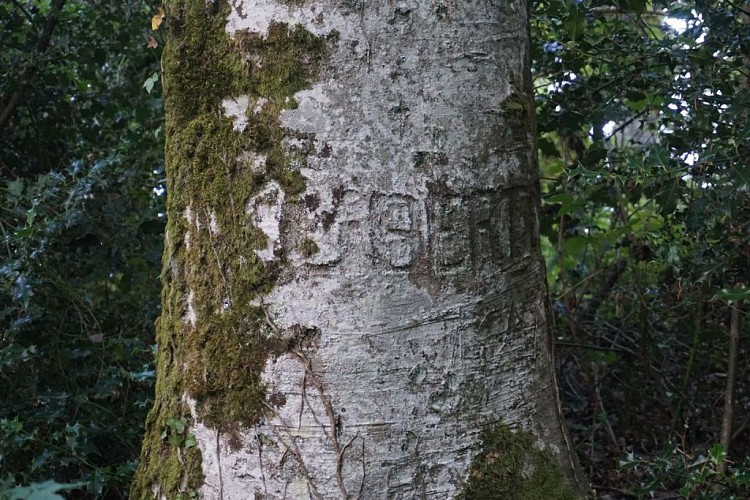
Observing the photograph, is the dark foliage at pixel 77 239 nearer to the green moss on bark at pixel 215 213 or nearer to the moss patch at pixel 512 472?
the green moss on bark at pixel 215 213

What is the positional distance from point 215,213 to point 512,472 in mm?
951

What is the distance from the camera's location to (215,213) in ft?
6.21

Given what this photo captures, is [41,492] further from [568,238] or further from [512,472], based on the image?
[568,238]

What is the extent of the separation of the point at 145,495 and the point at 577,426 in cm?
227

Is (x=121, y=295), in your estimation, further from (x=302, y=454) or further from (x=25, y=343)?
(x=302, y=454)

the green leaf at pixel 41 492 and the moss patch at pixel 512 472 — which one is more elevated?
the green leaf at pixel 41 492

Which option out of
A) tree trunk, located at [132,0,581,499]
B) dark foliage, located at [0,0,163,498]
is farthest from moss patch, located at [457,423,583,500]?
dark foliage, located at [0,0,163,498]

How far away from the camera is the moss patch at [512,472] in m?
1.81

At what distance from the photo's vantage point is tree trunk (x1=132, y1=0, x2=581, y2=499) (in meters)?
1.77

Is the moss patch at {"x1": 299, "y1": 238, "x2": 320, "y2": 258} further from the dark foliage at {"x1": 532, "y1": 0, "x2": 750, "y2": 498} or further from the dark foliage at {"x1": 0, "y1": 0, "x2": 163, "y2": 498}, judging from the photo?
the dark foliage at {"x1": 0, "y1": 0, "x2": 163, "y2": 498}

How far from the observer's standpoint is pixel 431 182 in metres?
1.80

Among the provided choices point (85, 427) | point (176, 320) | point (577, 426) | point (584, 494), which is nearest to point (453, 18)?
point (176, 320)

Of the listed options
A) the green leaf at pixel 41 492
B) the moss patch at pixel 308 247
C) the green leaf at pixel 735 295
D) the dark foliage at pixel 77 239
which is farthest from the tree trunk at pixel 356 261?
the dark foliage at pixel 77 239

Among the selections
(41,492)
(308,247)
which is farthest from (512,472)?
(41,492)
